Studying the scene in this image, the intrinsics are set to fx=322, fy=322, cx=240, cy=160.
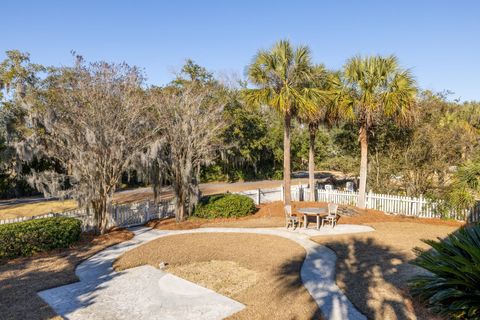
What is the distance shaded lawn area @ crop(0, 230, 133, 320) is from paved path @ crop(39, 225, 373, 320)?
0.84ft

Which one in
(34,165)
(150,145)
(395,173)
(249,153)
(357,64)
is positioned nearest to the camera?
(150,145)

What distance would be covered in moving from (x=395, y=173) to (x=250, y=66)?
943 cm

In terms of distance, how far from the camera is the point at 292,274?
25.9 ft

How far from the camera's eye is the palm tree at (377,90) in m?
13.7

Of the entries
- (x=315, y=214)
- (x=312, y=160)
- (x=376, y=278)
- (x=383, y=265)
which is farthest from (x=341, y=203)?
(x=376, y=278)

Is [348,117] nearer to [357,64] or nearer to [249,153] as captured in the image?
[357,64]

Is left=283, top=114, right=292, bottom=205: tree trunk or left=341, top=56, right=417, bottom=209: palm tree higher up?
left=341, top=56, right=417, bottom=209: palm tree

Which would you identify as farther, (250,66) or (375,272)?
(250,66)

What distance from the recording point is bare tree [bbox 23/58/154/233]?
1136 cm

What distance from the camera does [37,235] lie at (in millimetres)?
10047

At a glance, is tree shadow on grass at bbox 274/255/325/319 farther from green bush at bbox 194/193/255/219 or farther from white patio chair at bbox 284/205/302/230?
green bush at bbox 194/193/255/219

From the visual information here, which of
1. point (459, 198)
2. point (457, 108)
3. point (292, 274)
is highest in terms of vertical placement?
point (457, 108)

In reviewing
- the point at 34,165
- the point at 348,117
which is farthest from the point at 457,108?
the point at 34,165

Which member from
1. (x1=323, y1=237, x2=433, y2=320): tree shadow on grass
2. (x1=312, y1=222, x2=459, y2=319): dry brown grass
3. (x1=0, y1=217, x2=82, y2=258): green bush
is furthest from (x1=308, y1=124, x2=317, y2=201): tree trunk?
(x1=0, y1=217, x2=82, y2=258): green bush
